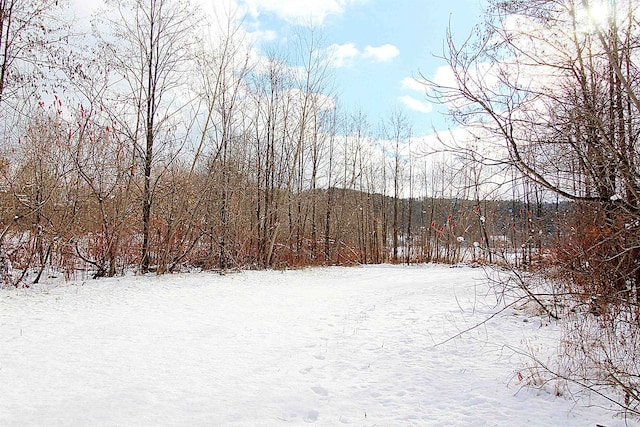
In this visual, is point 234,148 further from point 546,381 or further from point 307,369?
point 546,381

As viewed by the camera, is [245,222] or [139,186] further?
[245,222]

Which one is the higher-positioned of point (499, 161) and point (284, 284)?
point (499, 161)

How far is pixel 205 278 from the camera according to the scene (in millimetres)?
10883

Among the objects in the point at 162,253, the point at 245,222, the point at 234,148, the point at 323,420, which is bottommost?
the point at 323,420

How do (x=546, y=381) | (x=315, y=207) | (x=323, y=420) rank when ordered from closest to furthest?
(x=323, y=420), (x=546, y=381), (x=315, y=207)

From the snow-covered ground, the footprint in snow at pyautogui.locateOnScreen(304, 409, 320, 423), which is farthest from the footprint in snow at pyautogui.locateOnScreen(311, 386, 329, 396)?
the footprint in snow at pyautogui.locateOnScreen(304, 409, 320, 423)

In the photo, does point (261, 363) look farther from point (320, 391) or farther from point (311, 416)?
point (311, 416)

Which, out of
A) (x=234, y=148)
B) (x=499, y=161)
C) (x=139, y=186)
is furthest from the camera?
(x=234, y=148)

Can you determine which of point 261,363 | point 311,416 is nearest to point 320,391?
point 311,416

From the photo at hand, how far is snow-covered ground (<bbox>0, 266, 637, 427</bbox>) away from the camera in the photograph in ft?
10.4

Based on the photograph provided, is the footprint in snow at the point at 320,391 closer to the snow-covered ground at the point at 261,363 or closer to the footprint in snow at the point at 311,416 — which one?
the snow-covered ground at the point at 261,363

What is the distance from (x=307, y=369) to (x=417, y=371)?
1.21m

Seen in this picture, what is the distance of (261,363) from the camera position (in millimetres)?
4449

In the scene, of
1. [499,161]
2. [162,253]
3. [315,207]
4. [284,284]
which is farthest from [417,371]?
[315,207]
